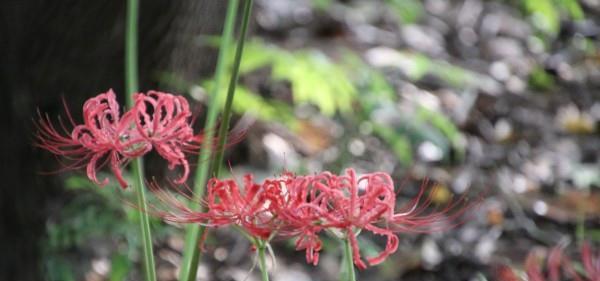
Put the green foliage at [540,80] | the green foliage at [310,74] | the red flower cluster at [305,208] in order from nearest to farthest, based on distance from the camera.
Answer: the red flower cluster at [305,208], the green foliage at [310,74], the green foliage at [540,80]

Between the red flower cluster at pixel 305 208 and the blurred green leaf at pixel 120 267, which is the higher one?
the red flower cluster at pixel 305 208

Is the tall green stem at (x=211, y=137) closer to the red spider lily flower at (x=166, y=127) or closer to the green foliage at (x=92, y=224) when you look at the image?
the red spider lily flower at (x=166, y=127)

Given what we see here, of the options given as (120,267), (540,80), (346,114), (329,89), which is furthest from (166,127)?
(540,80)

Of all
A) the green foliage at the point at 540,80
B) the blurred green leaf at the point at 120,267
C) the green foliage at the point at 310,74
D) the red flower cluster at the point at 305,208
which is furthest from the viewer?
the green foliage at the point at 540,80

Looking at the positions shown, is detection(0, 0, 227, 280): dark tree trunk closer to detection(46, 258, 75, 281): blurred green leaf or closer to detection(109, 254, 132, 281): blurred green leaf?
detection(46, 258, 75, 281): blurred green leaf

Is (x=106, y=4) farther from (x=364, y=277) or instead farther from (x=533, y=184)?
(x=533, y=184)

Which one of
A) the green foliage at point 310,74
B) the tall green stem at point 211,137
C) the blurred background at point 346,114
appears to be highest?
the tall green stem at point 211,137

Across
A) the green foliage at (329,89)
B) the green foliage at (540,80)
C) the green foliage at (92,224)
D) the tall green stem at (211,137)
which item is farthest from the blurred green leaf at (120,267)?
the green foliage at (540,80)

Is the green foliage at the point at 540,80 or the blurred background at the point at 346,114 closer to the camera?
the blurred background at the point at 346,114

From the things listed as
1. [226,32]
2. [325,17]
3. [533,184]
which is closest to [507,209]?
[533,184]
